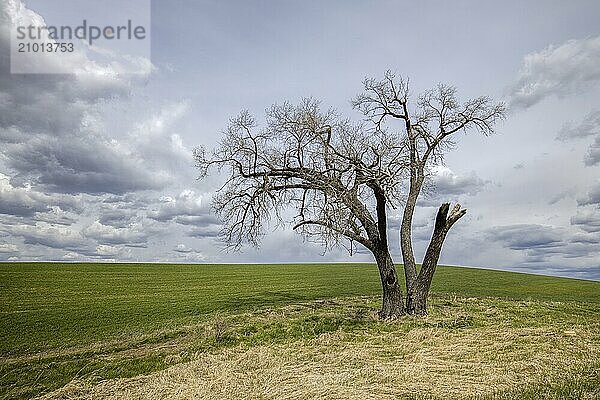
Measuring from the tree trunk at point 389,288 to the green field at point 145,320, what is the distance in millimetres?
1288

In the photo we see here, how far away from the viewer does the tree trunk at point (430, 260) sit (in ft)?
64.1

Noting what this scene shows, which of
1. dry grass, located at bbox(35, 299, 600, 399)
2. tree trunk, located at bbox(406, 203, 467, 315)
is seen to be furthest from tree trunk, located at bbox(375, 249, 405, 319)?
dry grass, located at bbox(35, 299, 600, 399)

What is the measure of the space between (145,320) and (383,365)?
12302mm

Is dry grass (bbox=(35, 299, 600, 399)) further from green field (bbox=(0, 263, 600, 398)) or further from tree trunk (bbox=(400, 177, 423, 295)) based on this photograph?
tree trunk (bbox=(400, 177, 423, 295))

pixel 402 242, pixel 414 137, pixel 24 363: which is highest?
pixel 414 137

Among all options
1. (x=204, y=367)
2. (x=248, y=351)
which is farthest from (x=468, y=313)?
(x=204, y=367)

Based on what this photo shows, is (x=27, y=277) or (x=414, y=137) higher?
(x=414, y=137)

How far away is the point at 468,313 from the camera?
2048cm

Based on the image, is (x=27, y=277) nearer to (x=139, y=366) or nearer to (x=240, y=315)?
(x=240, y=315)

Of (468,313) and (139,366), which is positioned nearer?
(139,366)

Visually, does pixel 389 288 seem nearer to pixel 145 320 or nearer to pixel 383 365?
pixel 383 365

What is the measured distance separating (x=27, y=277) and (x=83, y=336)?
26.0m

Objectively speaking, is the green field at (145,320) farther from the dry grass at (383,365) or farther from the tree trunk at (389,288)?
the tree trunk at (389,288)

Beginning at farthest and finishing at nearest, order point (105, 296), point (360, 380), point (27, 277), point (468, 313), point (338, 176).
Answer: point (27, 277) → point (105, 296) → point (468, 313) → point (338, 176) → point (360, 380)
